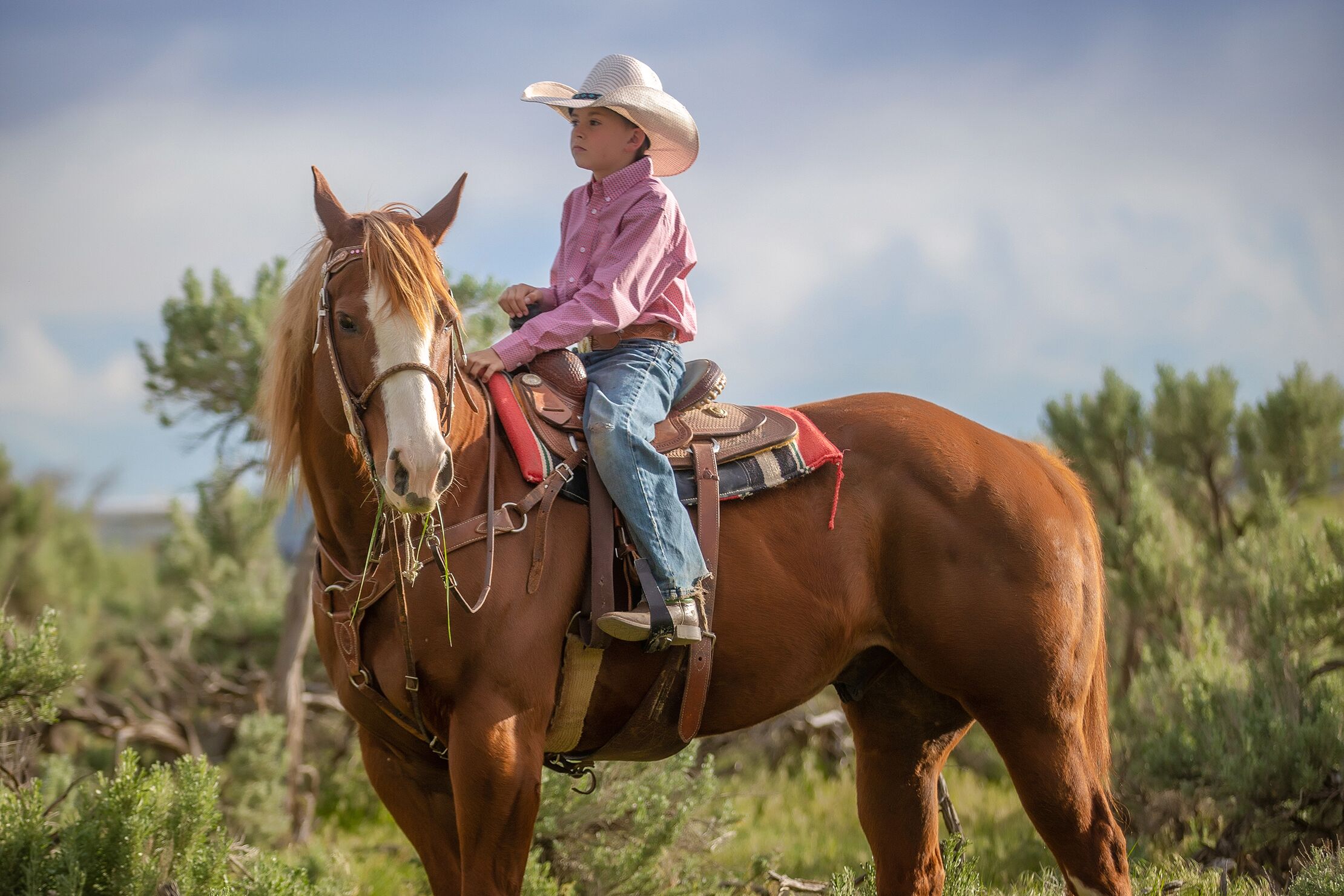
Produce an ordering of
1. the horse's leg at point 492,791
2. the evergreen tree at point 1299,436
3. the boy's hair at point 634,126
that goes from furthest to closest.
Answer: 1. the evergreen tree at point 1299,436
2. the boy's hair at point 634,126
3. the horse's leg at point 492,791

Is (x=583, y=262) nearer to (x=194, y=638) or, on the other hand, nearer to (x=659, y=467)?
(x=659, y=467)

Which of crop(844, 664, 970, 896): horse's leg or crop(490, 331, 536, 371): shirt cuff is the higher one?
crop(490, 331, 536, 371): shirt cuff

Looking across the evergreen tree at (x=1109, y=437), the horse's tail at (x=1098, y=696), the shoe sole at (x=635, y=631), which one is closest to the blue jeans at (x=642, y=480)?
the shoe sole at (x=635, y=631)

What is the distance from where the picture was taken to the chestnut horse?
2.90 meters

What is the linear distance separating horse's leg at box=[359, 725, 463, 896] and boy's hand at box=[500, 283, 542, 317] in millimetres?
1519

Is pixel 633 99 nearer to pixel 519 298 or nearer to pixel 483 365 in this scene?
pixel 519 298

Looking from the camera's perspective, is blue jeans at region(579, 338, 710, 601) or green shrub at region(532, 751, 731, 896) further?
green shrub at region(532, 751, 731, 896)

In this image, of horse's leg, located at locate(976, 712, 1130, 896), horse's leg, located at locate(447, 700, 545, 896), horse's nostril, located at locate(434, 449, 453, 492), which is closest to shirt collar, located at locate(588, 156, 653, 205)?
horse's nostril, located at locate(434, 449, 453, 492)

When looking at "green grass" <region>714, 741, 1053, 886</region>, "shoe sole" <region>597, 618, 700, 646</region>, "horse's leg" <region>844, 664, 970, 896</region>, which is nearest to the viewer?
"shoe sole" <region>597, 618, 700, 646</region>

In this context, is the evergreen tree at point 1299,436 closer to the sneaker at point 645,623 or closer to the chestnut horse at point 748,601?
the chestnut horse at point 748,601

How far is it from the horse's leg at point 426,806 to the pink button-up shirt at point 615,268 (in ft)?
4.48

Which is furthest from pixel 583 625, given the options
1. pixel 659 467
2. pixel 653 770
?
pixel 653 770

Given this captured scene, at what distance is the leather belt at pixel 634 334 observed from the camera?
354cm

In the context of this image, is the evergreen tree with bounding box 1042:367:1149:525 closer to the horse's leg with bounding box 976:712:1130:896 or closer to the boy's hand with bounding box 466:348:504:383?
the horse's leg with bounding box 976:712:1130:896
